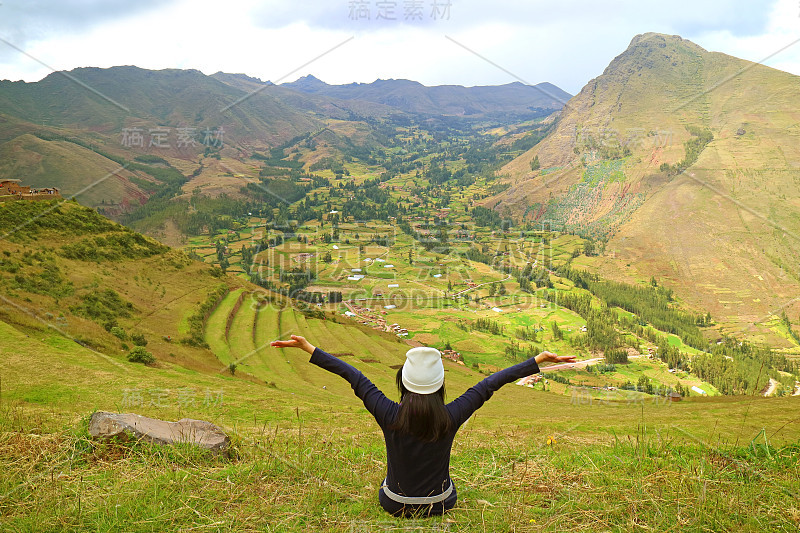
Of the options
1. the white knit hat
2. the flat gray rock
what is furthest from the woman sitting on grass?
the flat gray rock

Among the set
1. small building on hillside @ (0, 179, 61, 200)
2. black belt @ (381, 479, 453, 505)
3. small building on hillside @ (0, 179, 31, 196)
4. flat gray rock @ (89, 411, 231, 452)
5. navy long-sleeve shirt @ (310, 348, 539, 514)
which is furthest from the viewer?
small building on hillside @ (0, 179, 31, 196)

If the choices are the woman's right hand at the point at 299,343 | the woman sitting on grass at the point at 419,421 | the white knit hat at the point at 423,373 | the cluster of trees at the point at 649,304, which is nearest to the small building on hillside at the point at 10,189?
the woman's right hand at the point at 299,343

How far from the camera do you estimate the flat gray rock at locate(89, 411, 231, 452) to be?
17.0ft

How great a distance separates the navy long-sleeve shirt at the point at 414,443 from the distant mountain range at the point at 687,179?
78.5 m

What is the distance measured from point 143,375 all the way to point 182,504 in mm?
12330

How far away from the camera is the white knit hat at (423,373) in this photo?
3.26 m

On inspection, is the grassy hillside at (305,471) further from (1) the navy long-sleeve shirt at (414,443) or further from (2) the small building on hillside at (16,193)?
(2) the small building on hillside at (16,193)

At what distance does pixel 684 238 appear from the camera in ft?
299

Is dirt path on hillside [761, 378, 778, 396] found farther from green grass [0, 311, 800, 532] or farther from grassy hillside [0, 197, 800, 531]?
green grass [0, 311, 800, 532]

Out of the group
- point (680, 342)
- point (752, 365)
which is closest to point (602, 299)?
point (680, 342)

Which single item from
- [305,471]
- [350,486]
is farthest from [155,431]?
[350,486]

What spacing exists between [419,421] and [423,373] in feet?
1.27

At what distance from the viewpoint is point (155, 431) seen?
539 centimetres

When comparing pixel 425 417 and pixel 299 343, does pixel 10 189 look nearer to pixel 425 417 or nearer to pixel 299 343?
pixel 299 343
